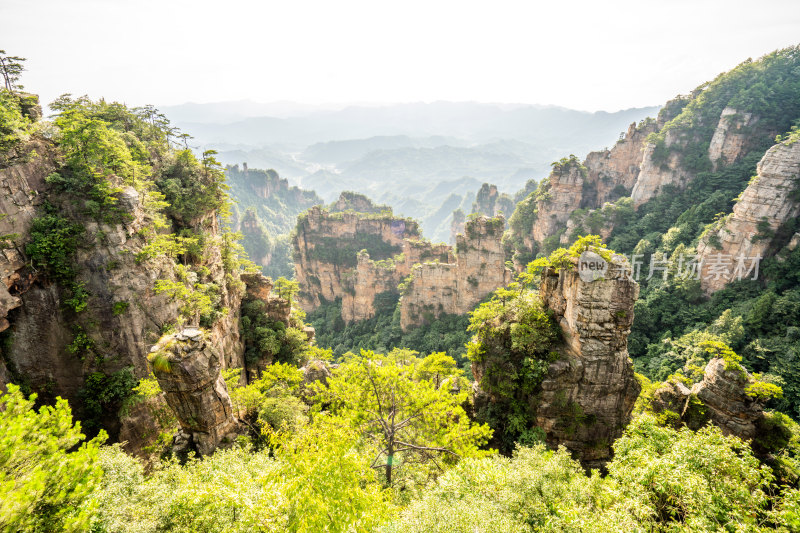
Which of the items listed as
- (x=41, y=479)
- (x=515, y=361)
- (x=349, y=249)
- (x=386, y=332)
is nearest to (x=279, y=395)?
(x=41, y=479)

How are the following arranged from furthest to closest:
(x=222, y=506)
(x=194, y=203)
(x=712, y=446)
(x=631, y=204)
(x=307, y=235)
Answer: (x=307, y=235) → (x=631, y=204) → (x=194, y=203) → (x=712, y=446) → (x=222, y=506)

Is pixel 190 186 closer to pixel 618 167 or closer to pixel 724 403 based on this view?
pixel 724 403

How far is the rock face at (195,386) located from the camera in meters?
12.5

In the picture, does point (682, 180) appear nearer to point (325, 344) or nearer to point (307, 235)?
point (325, 344)

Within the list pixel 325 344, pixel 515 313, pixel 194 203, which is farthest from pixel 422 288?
pixel 194 203

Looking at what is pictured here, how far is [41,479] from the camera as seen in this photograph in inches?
265

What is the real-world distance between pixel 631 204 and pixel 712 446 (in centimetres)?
4976

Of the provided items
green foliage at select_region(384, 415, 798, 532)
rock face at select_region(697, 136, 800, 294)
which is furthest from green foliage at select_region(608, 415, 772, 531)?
rock face at select_region(697, 136, 800, 294)

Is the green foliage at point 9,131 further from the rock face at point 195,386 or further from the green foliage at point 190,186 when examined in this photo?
the rock face at point 195,386

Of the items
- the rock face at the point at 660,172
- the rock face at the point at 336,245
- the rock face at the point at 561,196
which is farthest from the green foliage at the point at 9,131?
the rock face at the point at 660,172

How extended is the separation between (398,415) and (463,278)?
34.2 meters

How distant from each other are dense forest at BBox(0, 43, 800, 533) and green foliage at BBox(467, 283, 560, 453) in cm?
11

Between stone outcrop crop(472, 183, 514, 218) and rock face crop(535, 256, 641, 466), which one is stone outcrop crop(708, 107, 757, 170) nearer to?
rock face crop(535, 256, 641, 466)

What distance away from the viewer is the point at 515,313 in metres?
19.6
